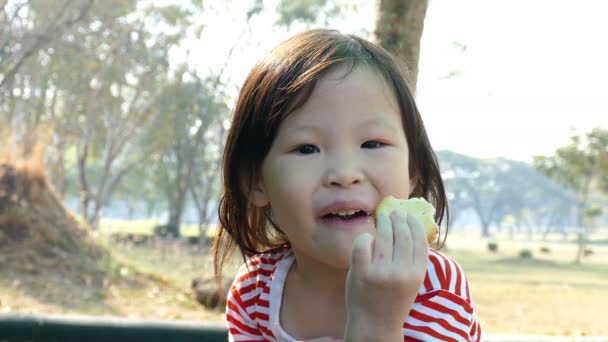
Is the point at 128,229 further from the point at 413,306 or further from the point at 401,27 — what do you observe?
the point at 413,306

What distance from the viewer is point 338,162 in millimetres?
827

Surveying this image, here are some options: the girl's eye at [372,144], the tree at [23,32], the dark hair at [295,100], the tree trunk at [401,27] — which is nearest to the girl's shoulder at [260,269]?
the dark hair at [295,100]

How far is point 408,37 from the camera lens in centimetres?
158

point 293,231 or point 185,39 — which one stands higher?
point 185,39

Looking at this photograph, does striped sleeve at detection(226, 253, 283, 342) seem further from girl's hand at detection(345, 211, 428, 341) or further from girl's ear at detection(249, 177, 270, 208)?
girl's hand at detection(345, 211, 428, 341)

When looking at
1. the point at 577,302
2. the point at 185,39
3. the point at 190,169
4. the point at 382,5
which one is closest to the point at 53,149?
the point at 190,169

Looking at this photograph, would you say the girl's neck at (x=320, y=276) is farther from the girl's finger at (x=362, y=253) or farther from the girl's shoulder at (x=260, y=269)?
the girl's finger at (x=362, y=253)

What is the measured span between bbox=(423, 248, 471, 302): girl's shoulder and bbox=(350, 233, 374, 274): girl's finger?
0.21 meters

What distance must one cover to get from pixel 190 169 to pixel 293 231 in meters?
14.4

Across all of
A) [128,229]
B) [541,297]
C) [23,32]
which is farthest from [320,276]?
[128,229]

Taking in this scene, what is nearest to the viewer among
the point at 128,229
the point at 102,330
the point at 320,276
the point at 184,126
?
the point at 320,276

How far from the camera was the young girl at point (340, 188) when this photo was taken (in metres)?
0.73

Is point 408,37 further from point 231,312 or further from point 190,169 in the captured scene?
point 190,169

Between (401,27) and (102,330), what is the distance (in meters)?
1.16
